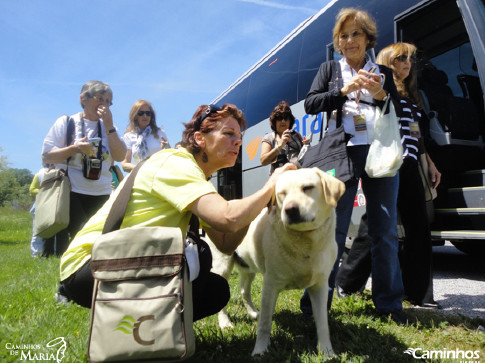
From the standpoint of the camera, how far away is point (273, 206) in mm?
2326

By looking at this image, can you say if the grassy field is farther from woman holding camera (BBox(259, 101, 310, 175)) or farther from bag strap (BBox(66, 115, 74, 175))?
woman holding camera (BBox(259, 101, 310, 175))

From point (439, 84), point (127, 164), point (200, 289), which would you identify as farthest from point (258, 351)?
point (439, 84)

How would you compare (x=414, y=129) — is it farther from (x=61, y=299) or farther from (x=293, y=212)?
(x=61, y=299)

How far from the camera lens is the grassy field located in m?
2.10

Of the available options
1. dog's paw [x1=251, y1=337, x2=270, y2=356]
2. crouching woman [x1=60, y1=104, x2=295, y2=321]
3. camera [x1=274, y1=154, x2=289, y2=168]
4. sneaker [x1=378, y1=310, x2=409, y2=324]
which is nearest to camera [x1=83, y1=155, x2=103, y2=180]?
crouching woman [x1=60, y1=104, x2=295, y2=321]

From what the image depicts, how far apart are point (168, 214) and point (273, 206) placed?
0.71m

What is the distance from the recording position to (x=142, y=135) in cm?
483

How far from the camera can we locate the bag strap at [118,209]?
1855 mm

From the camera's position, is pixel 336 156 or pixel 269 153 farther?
pixel 269 153

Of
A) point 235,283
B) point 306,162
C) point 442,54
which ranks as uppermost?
point 442,54

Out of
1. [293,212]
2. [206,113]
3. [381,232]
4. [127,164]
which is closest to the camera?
[293,212]

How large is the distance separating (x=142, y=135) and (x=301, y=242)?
3260 mm

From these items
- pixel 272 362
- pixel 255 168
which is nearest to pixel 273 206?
pixel 272 362

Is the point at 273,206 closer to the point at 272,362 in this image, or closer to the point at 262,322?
the point at 262,322
